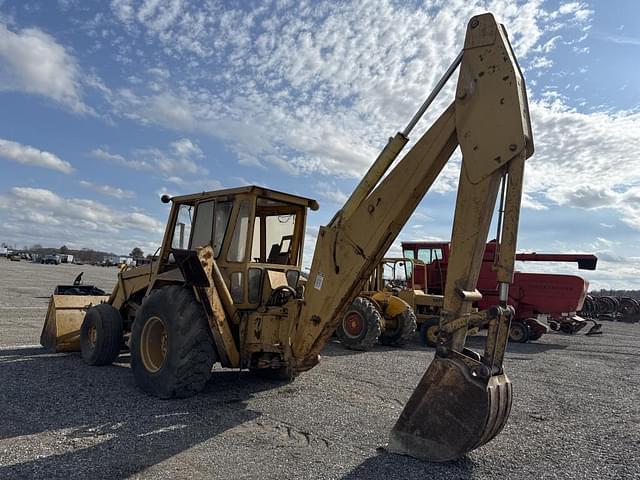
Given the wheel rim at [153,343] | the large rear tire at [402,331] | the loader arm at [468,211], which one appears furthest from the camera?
the large rear tire at [402,331]

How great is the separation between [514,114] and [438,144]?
740 mm

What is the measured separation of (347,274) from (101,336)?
4254 millimetres

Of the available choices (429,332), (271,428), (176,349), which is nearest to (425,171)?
(271,428)

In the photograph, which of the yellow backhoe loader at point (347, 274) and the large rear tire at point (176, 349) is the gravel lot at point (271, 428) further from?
the yellow backhoe loader at point (347, 274)

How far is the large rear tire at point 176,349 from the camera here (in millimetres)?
5457

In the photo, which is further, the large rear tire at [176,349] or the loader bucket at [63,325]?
the loader bucket at [63,325]

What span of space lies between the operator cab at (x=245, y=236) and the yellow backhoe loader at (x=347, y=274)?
0.7 inches

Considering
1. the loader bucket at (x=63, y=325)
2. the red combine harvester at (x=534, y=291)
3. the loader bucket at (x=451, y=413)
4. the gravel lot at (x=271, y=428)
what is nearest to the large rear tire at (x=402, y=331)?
the red combine harvester at (x=534, y=291)

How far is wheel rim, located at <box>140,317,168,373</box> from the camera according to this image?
602 cm

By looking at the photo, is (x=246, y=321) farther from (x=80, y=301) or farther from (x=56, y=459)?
(x=80, y=301)

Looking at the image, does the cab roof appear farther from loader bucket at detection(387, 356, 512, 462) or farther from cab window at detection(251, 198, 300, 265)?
loader bucket at detection(387, 356, 512, 462)

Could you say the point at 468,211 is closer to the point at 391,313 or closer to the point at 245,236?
the point at 245,236

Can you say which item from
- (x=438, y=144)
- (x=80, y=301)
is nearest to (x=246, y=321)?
(x=438, y=144)

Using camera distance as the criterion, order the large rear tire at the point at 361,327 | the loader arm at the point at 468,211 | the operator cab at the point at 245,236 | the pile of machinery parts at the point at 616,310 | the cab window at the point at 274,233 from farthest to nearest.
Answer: the pile of machinery parts at the point at 616,310
the large rear tire at the point at 361,327
the cab window at the point at 274,233
the operator cab at the point at 245,236
the loader arm at the point at 468,211
